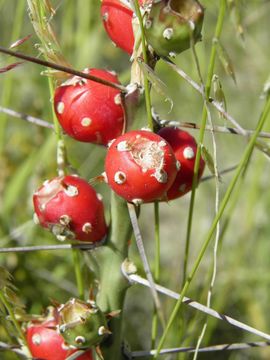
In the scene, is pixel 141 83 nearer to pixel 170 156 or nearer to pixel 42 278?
pixel 170 156

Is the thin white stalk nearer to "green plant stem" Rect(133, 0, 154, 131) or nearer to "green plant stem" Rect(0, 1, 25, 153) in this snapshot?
"green plant stem" Rect(133, 0, 154, 131)

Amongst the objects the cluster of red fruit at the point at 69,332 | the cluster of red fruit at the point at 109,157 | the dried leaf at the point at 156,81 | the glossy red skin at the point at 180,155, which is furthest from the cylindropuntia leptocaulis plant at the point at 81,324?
the dried leaf at the point at 156,81

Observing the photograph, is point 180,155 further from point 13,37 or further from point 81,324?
point 13,37

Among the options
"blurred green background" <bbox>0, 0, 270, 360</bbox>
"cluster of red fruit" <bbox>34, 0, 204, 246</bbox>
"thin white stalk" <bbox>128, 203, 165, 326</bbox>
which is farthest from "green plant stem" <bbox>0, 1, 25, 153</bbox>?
"thin white stalk" <bbox>128, 203, 165, 326</bbox>

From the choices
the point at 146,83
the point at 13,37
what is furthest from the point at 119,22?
the point at 13,37

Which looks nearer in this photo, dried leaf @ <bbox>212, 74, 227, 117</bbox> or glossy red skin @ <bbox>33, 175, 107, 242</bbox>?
dried leaf @ <bbox>212, 74, 227, 117</bbox>

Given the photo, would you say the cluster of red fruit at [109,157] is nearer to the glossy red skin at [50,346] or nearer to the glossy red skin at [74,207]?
the glossy red skin at [74,207]

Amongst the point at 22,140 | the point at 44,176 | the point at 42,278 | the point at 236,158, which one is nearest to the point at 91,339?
the point at 42,278
